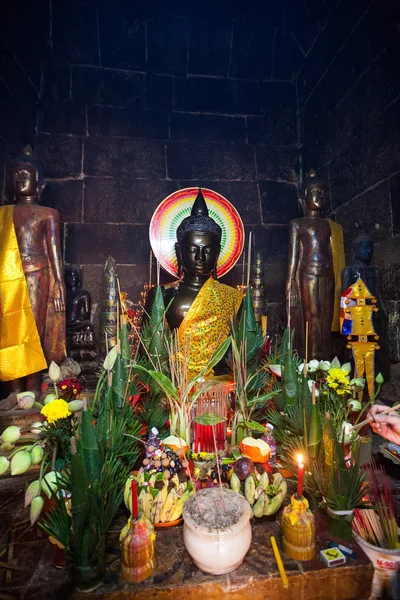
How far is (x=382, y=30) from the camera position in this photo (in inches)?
111

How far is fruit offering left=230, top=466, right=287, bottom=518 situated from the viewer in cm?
141

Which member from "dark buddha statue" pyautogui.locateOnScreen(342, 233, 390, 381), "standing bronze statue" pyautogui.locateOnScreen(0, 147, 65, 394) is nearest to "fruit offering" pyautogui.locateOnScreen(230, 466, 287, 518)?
"dark buddha statue" pyautogui.locateOnScreen(342, 233, 390, 381)

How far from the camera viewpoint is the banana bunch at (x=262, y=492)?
4.62ft

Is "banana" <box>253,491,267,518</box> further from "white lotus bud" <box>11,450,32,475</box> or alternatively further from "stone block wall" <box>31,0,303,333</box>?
"stone block wall" <box>31,0,303,333</box>

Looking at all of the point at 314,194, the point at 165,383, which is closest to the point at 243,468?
the point at 165,383

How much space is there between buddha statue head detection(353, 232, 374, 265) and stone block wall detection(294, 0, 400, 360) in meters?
0.15

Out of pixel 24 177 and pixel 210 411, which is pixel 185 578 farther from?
pixel 24 177

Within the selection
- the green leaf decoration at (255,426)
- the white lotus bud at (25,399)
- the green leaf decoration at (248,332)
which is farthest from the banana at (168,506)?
the green leaf decoration at (248,332)

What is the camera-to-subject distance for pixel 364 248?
281cm

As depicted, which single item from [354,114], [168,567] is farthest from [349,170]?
[168,567]

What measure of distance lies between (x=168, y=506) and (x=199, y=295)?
154 cm

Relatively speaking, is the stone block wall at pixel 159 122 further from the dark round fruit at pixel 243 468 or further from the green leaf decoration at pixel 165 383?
the dark round fruit at pixel 243 468

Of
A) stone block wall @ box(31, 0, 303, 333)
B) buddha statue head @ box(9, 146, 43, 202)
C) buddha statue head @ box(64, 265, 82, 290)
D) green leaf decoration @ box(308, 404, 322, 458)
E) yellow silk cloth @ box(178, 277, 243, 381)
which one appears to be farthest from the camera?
stone block wall @ box(31, 0, 303, 333)

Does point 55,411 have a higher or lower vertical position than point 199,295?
lower
